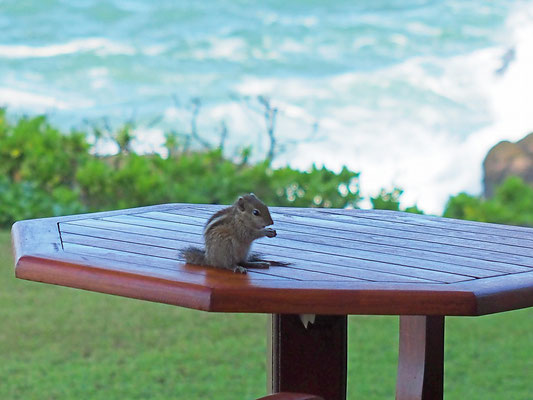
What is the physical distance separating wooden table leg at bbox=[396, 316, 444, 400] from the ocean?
16.5ft

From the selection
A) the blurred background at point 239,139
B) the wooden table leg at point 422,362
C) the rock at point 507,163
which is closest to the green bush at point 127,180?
the blurred background at point 239,139

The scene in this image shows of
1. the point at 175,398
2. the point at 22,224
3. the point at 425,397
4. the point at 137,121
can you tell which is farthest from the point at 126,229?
the point at 137,121

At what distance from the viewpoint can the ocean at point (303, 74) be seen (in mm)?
7512

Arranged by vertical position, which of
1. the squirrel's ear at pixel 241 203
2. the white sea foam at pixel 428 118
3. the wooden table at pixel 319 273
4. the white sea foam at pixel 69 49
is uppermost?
the white sea foam at pixel 69 49

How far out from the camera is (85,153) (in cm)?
662

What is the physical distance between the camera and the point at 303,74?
27.2 feet

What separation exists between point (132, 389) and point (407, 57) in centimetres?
531

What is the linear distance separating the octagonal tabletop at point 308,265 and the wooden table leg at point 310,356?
250 mm

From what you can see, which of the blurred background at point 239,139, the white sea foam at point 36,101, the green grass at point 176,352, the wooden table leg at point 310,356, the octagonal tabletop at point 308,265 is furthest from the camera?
the white sea foam at point 36,101

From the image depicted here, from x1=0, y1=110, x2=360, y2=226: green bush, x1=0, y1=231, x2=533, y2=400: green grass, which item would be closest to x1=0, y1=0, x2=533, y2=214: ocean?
x1=0, y1=110, x2=360, y2=226: green bush

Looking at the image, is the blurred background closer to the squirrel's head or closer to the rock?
the rock

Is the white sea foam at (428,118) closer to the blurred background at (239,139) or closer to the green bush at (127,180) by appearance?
the blurred background at (239,139)

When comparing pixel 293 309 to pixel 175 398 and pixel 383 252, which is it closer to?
pixel 383 252

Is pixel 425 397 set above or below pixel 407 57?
below
